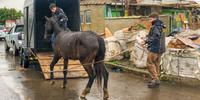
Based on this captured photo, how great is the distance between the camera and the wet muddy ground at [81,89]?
9.49 m

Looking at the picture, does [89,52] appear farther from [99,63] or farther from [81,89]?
[81,89]

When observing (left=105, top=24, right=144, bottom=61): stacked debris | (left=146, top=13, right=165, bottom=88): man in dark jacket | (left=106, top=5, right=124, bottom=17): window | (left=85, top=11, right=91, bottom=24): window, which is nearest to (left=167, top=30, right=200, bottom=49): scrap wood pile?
(left=146, top=13, right=165, bottom=88): man in dark jacket

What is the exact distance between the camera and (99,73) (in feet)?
30.4

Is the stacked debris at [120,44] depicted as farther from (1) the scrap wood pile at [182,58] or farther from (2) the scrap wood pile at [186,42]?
(1) the scrap wood pile at [182,58]

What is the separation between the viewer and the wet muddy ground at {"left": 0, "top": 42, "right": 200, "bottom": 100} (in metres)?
9.49

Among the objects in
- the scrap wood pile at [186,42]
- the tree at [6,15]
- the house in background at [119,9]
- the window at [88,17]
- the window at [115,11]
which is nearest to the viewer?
the scrap wood pile at [186,42]

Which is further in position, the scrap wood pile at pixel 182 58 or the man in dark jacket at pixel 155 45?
the scrap wood pile at pixel 182 58

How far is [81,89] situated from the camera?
34.6 feet

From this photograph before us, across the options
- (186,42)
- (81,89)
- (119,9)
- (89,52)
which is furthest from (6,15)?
(89,52)

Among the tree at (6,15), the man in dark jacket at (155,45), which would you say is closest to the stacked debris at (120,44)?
the man in dark jacket at (155,45)

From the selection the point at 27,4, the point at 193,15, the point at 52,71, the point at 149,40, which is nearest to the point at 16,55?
the point at 27,4

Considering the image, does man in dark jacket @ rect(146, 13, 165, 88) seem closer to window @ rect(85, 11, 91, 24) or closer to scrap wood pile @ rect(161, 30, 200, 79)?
scrap wood pile @ rect(161, 30, 200, 79)

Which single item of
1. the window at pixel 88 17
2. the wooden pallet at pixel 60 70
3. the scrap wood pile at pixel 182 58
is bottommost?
the wooden pallet at pixel 60 70

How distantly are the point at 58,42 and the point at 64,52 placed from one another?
0.53m
